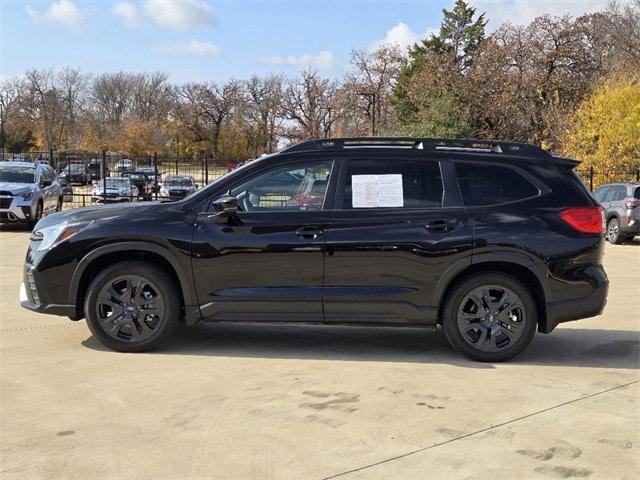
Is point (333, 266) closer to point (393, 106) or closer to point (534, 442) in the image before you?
point (534, 442)

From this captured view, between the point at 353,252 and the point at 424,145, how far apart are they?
1.20m

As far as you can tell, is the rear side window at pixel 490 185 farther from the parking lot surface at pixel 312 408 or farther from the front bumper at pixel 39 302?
the front bumper at pixel 39 302

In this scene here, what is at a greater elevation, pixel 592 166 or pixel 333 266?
pixel 592 166

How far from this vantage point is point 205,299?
18.4ft

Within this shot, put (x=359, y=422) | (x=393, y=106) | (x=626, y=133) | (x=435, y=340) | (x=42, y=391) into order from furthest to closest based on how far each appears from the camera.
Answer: (x=393, y=106) → (x=626, y=133) → (x=435, y=340) → (x=42, y=391) → (x=359, y=422)

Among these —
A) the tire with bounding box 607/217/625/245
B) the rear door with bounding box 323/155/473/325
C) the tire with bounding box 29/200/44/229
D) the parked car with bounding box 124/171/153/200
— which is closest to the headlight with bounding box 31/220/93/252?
the rear door with bounding box 323/155/473/325

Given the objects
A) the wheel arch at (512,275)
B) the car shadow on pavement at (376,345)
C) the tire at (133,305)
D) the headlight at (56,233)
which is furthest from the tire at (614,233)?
the headlight at (56,233)

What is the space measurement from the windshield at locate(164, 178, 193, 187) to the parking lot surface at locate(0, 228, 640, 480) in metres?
23.5

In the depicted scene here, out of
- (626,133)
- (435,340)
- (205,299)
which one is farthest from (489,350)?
(626,133)

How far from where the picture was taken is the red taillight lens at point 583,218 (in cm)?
553

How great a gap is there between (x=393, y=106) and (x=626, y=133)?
27.2 m

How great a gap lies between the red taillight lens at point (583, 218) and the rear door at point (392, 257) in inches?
33.9

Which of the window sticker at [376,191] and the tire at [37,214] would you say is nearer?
the window sticker at [376,191]

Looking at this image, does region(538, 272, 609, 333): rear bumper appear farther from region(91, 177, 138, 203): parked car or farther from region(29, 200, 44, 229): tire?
region(91, 177, 138, 203): parked car
